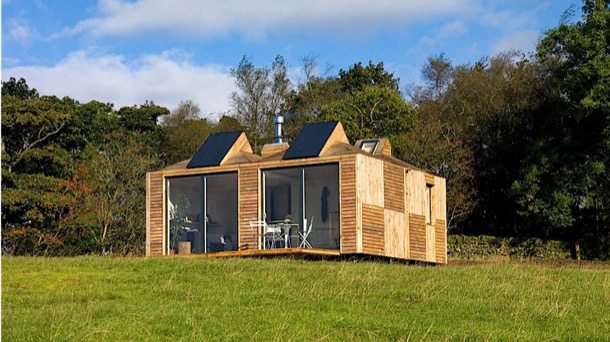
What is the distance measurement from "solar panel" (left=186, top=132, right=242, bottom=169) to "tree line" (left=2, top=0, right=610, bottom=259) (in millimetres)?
10314

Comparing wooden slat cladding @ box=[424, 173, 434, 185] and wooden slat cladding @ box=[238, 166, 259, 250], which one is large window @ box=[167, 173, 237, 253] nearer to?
wooden slat cladding @ box=[238, 166, 259, 250]

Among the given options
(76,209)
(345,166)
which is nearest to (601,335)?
(345,166)

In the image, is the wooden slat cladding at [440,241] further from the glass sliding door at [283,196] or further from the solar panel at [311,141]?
the glass sliding door at [283,196]

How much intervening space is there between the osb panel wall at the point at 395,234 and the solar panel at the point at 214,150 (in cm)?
499

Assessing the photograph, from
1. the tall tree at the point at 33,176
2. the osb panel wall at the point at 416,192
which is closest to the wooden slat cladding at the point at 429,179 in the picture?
the osb panel wall at the point at 416,192

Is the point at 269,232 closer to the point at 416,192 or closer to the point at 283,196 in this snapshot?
the point at 283,196

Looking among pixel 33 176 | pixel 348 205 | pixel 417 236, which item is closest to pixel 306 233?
pixel 348 205

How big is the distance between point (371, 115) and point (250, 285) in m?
28.8

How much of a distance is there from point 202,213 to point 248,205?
1.70 meters

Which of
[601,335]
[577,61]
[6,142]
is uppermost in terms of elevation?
[577,61]

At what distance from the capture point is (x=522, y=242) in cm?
3769

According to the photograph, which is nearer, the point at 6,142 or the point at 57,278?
the point at 57,278

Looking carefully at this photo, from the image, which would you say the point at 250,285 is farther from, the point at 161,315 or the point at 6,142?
the point at 6,142

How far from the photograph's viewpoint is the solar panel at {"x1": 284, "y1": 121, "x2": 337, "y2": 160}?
26422 millimetres
